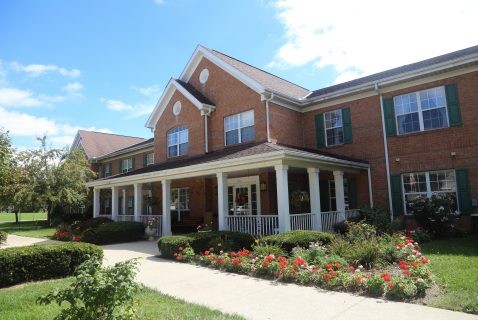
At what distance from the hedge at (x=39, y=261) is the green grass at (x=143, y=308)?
32.1 inches

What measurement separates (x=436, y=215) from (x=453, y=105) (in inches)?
189

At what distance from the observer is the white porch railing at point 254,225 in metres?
14.4

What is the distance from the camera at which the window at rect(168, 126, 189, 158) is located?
2136cm

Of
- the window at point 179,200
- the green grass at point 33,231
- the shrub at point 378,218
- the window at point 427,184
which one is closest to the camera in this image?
the shrub at point 378,218

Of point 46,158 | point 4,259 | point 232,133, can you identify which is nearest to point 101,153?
point 46,158

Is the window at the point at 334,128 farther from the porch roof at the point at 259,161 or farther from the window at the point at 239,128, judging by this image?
the window at the point at 239,128

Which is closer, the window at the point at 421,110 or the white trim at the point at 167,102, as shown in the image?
the window at the point at 421,110

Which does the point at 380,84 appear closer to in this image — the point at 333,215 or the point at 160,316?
the point at 333,215

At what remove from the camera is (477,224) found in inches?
546

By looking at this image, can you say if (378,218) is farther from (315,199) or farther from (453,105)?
(453,105)

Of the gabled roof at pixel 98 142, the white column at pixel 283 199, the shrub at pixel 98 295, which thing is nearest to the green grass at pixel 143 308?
the shrub at pixel 98 295

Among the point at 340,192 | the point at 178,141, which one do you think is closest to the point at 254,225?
the point at 340,192

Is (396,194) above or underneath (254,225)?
above

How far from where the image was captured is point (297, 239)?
34.9 feet
